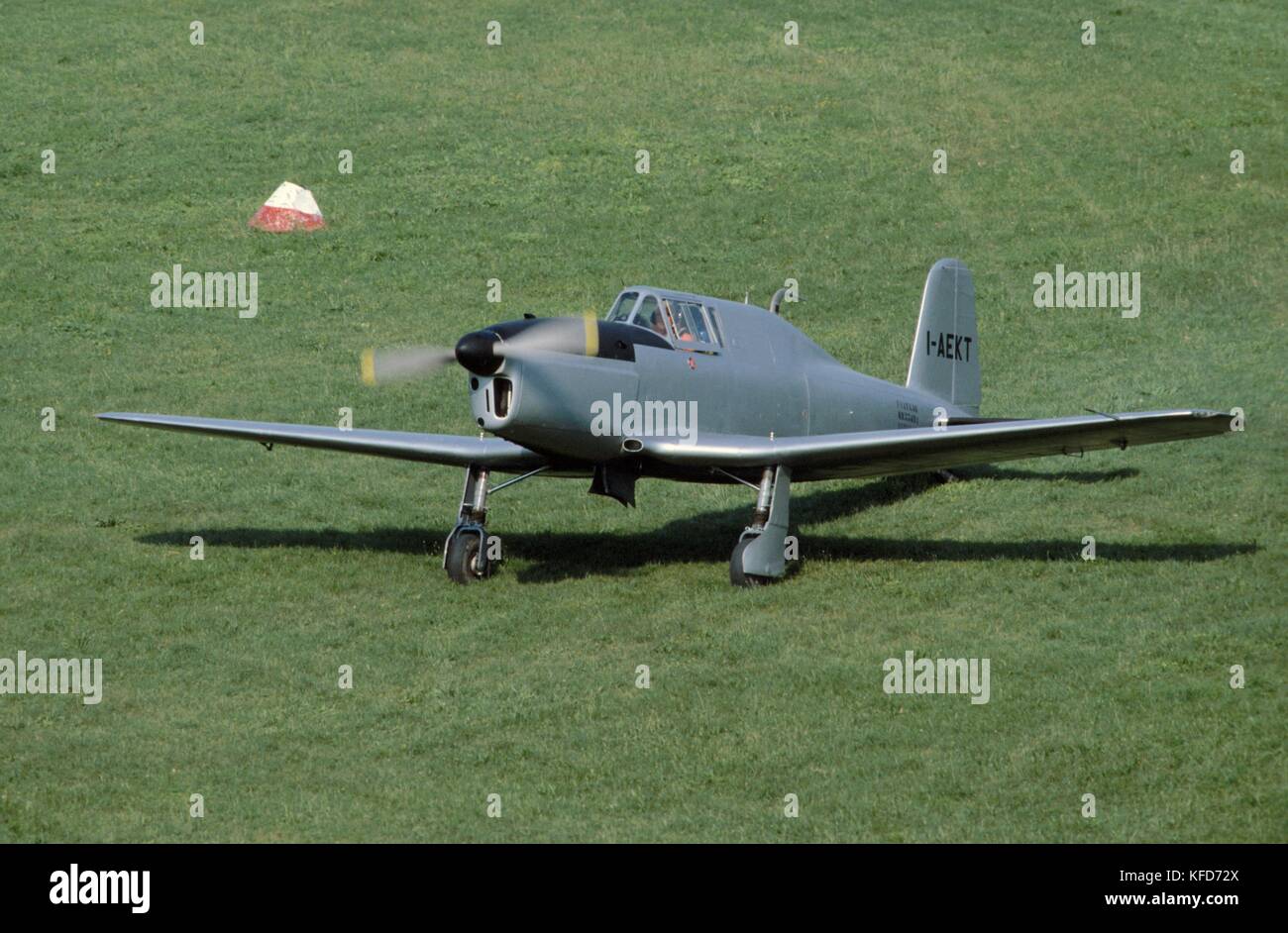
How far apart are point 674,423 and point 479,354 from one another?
2.46 meters

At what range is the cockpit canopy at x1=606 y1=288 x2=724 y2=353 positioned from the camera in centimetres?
1595

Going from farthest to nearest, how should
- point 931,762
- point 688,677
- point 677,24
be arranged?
point 677,24, point 688,677, point 931,762

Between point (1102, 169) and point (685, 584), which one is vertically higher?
point (1102, 169)

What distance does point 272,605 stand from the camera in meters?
15.4

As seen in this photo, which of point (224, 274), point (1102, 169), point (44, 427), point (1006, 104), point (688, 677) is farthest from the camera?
point (1006, 104)

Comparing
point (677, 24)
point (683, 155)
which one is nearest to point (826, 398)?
point (683, 155)

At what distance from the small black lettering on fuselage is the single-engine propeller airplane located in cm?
300

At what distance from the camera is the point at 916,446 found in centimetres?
1534

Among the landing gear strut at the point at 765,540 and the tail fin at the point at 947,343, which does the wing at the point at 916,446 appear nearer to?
the landing gear strut at the point at 765,540

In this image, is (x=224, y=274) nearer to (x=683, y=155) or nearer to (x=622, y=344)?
(x=683, y=155)

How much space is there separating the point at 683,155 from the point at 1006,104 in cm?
911

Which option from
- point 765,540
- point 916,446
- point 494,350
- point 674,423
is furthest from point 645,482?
point 494,350

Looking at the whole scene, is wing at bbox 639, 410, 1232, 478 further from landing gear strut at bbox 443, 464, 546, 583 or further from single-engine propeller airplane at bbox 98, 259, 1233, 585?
landing gear strut at bbox 443, 464, 546, 583

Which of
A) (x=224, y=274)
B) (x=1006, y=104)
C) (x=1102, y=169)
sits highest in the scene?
(x=1006, y=104)
